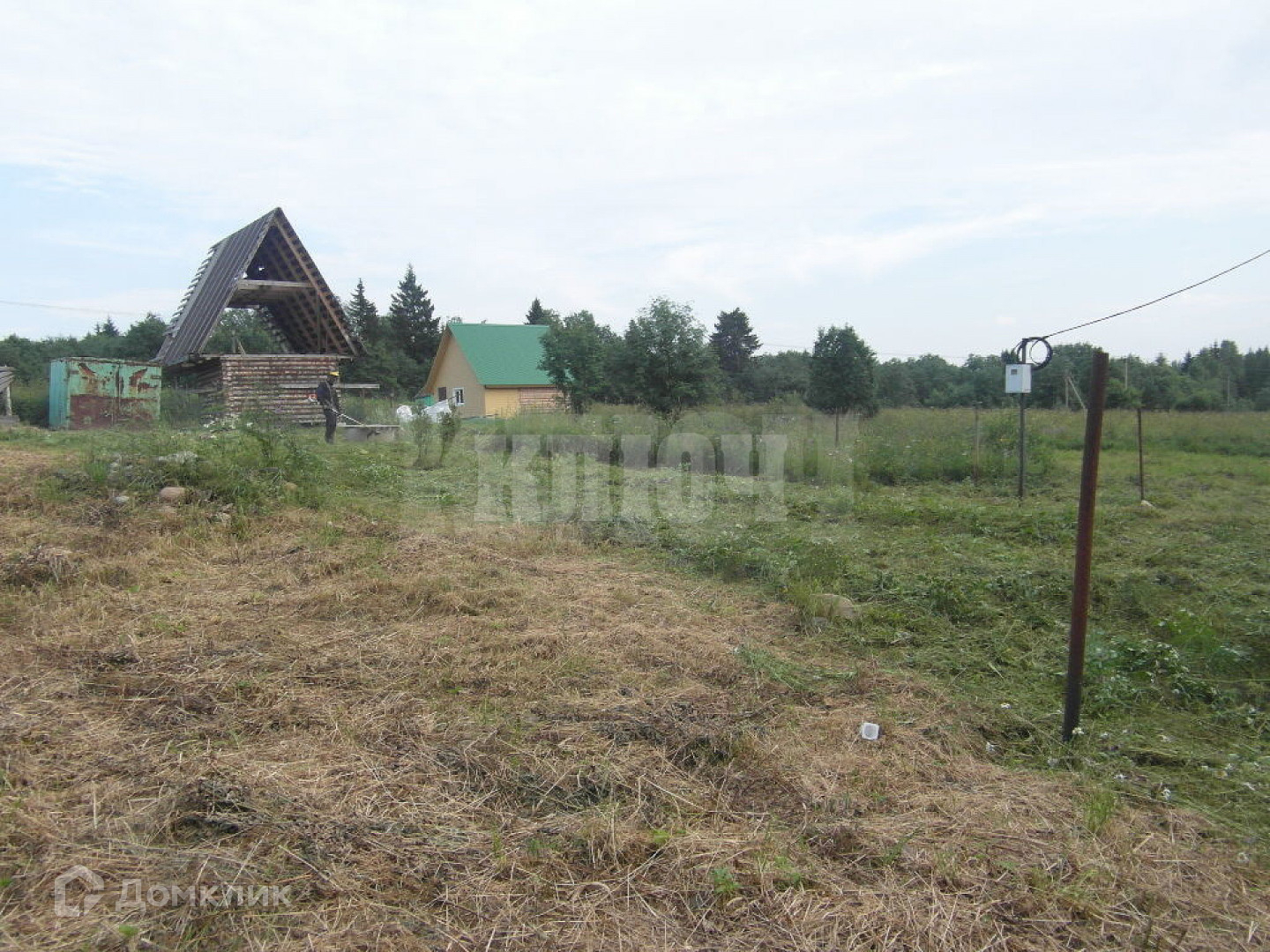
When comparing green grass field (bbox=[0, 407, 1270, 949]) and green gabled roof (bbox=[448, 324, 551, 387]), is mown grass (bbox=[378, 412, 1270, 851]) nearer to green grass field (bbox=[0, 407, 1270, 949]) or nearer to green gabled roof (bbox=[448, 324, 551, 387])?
green grass field (bbox=[0, 407, 1270, 949])

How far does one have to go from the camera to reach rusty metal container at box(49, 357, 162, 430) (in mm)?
12203

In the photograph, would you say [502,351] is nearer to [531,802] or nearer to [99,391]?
[99,391]

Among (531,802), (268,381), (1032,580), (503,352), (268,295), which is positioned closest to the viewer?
(531,802)

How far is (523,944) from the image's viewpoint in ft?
6.02

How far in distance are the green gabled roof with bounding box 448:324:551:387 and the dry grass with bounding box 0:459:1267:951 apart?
27047mm

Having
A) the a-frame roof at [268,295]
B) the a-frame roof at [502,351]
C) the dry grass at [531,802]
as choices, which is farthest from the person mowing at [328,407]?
the a-frame roof at [502,351]

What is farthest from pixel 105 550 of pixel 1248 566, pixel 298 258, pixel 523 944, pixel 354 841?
pixel 298 258

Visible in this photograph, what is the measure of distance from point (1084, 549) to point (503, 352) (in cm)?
3070

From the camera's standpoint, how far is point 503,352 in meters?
32.1

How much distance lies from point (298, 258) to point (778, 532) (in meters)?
13.0

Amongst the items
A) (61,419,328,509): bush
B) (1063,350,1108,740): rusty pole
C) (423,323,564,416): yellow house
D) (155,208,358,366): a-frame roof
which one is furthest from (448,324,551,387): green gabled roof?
(1063,350,1108,740): rusty pole

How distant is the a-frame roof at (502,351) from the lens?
31.0 m

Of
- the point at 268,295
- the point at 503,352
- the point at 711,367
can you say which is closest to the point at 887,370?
the point at 503,352

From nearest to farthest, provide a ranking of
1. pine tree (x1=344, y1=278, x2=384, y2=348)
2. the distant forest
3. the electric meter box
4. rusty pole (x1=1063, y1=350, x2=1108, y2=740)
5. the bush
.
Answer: rusty pole (x1=1063, y1=350, x2=1108, y2=740)
the bush
the electric meter box
the distant forest
pine tree (x1=344, y1=278, x2=384, y2=348)
